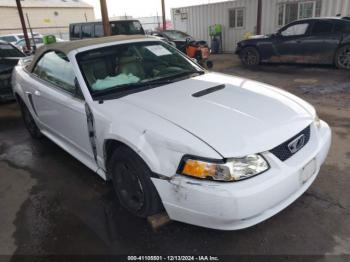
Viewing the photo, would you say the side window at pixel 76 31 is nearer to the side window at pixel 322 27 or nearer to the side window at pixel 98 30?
the side window at pixel 98 30

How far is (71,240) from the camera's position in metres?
2.53

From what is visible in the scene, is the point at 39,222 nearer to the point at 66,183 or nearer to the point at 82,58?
the point at 66,183

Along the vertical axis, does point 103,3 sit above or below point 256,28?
above

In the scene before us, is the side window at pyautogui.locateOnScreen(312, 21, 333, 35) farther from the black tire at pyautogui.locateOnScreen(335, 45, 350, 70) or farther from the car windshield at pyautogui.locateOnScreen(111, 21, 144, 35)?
the car windshield at pyautogui.locateOnScreen(111, 21, 144, 35)

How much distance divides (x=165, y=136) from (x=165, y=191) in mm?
395

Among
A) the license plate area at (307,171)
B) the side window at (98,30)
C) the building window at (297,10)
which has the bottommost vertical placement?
the license plate area at (307,171)

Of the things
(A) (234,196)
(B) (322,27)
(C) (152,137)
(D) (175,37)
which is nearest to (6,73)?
(C) (152,137)

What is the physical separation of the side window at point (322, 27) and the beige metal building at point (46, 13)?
3030 cm

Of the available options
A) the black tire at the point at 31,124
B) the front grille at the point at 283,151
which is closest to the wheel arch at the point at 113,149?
the front grille at the point at 283,151

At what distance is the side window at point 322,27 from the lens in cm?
852

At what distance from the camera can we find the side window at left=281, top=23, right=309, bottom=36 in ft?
29.3

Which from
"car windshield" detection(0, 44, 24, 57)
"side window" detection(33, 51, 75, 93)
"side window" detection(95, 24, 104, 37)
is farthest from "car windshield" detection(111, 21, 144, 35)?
"side window" detection(33, 51, 75, 93)

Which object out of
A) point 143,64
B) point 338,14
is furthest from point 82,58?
point 338,14

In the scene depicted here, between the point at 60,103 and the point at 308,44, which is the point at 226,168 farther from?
the point at 308,44
